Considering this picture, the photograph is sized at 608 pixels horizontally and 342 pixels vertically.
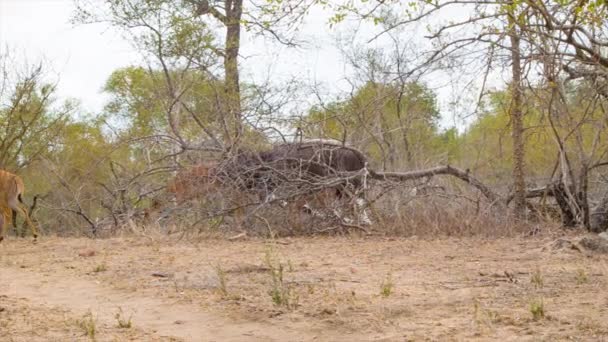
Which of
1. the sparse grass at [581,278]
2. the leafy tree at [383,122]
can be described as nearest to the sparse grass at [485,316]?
the sparse grass at [581,278]

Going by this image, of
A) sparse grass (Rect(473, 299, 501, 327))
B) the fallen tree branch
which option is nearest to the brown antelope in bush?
the fallen tree branch

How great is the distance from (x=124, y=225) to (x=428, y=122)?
427 inches

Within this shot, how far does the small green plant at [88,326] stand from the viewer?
5.94 m

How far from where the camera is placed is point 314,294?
23.5ft

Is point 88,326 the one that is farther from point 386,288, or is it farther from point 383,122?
point 383,122

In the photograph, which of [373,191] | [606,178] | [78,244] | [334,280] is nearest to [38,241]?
[78,244]

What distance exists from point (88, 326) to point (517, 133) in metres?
8.28

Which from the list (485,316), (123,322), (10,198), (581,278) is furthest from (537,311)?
(10,198)

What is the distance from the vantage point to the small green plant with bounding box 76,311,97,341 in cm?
594

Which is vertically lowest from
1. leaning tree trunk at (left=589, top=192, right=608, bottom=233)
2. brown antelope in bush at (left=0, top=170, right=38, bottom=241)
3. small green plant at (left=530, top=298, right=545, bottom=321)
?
small green plant at (left=530, top=298, right=545, bottom=321)

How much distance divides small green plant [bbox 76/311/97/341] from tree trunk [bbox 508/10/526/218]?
18.9 ft

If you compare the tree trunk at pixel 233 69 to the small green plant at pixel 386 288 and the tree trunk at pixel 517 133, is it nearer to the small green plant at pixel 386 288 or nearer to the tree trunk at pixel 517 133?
the tree trunk at pixel 517 133

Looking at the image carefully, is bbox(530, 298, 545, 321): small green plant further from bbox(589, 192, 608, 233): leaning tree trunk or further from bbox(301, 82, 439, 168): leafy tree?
bbox(589, 192, 608, 233): leaning tree trunk

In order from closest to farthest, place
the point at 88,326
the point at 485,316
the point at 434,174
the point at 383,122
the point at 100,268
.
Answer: the point at 485,316, the point at 88,326, the point at 100,268, the point at 434,174, the point at 383,122
